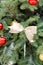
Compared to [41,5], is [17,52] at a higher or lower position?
lower

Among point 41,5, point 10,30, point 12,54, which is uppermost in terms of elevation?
point 41,5

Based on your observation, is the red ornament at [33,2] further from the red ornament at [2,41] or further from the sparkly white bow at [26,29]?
the red ornament at [2,41]

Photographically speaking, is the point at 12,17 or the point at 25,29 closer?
the point at 25,29

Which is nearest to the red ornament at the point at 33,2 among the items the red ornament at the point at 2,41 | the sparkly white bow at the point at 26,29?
the sparkly white bow at the point at 26,29

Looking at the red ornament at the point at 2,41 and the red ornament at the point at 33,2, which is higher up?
the red ornament at the point at 33,2

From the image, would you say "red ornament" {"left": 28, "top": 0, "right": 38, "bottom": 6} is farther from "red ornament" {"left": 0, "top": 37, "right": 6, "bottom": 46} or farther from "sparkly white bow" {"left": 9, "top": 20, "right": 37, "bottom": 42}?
"red ornament" {"left": 0, "top": 37, "right": 6, "bottom": 46}

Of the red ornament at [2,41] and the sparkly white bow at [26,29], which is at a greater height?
the sparkly white bow at [26,29]

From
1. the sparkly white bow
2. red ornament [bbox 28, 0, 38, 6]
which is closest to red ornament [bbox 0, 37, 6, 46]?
the sparkly white bow

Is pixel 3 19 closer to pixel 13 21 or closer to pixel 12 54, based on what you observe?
pixel 13 21

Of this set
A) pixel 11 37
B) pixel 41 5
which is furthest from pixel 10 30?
pixel 41 5

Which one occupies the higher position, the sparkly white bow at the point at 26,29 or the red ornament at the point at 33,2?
the red ornament at the point at 33,2

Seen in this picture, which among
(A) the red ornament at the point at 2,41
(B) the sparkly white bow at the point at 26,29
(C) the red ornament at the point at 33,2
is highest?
(C) the red ornament at the point at 33,2
